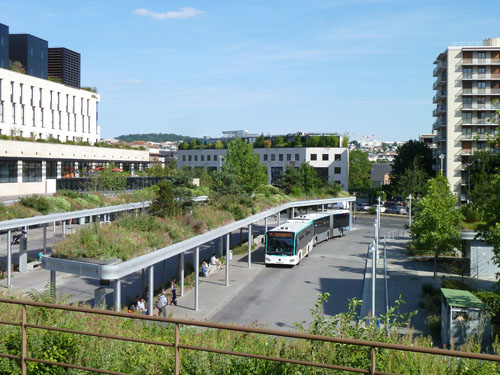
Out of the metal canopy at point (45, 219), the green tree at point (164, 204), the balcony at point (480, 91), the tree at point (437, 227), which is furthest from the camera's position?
the balcony at point (480, 91)

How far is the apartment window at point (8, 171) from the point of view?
144ft

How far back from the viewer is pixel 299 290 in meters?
26.1

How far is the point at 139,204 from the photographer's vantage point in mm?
33125

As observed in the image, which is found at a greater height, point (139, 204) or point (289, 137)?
point (289, 137)

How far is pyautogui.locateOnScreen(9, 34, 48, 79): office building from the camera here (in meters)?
84.1

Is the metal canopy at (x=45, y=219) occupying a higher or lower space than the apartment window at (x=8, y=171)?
lower

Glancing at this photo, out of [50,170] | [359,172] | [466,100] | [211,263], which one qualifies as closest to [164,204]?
[211,263]

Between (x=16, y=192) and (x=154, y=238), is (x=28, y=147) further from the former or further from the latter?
(x=154, y=238)

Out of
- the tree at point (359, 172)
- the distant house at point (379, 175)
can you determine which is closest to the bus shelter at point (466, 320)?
the tree at point (359, 172)

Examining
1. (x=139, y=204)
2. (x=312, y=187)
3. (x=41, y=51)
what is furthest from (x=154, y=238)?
(x=41, y=51)

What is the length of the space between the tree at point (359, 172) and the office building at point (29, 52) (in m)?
65.9

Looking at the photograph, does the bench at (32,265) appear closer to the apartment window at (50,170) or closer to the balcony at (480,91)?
the apartment window at (50,170)

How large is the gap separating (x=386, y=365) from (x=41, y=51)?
9307 cm

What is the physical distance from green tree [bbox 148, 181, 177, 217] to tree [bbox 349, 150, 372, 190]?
91.4m
